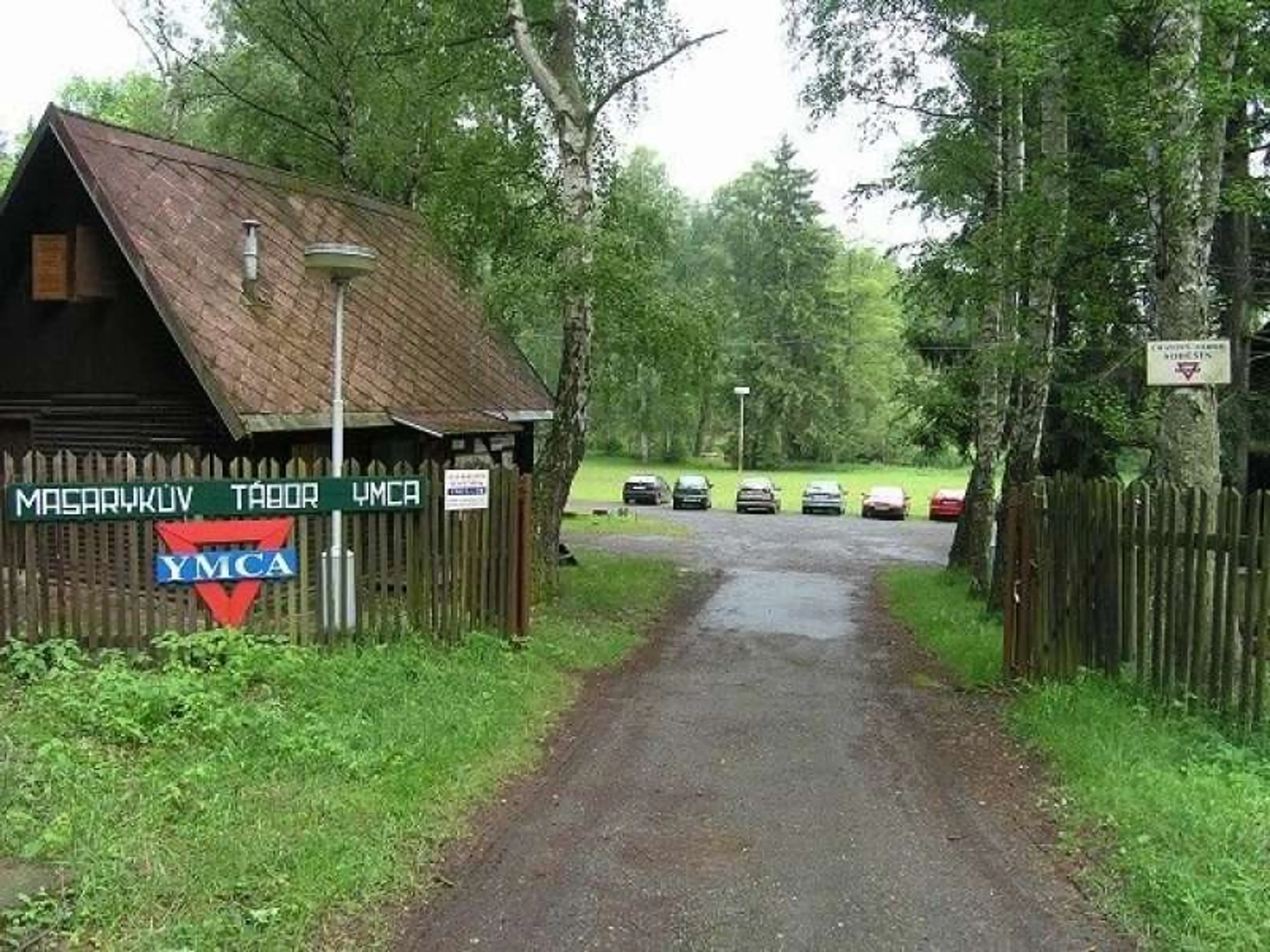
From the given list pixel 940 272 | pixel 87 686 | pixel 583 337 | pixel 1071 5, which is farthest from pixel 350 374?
pixel 1071 5

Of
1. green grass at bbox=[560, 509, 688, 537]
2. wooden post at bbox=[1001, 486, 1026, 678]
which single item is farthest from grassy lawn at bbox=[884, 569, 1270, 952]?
green grass at bbox=[560, 509, 688, 537]

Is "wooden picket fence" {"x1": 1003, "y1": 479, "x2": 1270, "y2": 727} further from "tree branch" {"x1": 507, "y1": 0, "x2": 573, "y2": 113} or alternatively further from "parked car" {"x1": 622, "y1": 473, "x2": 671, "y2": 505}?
"parked car" {"x1": 622, "y1": 473, "x2": 671, "y2": 505}

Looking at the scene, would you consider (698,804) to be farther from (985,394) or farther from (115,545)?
(985,394)

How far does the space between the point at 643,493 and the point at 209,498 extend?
37741 mm

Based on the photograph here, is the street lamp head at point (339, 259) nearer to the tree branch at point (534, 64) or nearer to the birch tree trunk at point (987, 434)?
the tree branch at point (534, 64)

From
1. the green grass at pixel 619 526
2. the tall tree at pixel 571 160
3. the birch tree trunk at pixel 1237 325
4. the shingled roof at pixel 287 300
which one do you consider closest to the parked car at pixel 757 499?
the green grass at pixel 619 526

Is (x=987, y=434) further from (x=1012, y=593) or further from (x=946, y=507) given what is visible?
(x=946, y=507)

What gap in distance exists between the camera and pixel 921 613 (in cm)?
1521

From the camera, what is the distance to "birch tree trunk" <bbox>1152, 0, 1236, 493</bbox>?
325 inches

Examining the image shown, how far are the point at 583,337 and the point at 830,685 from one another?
19.8ft

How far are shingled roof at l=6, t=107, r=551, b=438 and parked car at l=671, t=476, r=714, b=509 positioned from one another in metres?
26.1

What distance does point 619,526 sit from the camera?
3306cm

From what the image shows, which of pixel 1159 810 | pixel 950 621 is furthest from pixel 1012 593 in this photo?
pixel 950 621

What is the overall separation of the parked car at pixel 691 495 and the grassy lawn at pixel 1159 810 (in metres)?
35.8
